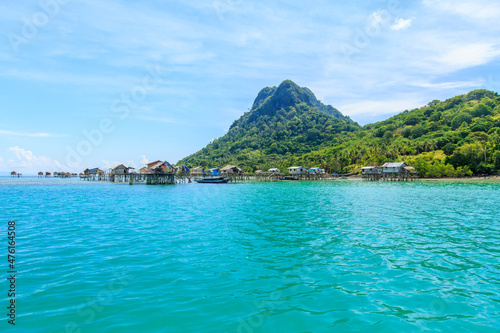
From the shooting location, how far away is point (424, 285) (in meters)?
8.92

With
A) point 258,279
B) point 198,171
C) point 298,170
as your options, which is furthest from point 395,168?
point 258,279

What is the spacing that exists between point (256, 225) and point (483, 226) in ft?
50.1

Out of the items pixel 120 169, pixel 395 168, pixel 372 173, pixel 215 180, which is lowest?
pixel 215 180

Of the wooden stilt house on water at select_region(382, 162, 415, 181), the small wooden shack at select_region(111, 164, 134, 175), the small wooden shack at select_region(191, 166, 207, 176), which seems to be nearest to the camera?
the wooden stilt house on water at select_region(382, 162, 415, 181)

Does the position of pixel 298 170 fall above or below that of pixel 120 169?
below

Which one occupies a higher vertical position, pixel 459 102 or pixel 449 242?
pixel 459 102

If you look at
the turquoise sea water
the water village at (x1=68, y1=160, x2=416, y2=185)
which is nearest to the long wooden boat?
the water village at (x1=68, y1=160, x2=416, y2=185)

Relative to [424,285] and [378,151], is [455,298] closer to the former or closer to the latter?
[424,285]

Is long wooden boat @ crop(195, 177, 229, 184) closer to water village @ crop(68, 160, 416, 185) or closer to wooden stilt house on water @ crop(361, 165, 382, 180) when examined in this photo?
water village @ crop(68, 160, 416, 185)

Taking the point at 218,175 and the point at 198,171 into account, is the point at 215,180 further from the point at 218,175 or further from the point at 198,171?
the point at 198,171

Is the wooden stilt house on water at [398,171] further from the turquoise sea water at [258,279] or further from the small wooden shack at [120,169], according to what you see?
the small wooden shack at [120,169]

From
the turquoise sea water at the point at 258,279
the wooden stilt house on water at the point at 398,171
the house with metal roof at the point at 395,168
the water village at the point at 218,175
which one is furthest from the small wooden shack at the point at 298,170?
the turquoise sea water at the point at 258,279

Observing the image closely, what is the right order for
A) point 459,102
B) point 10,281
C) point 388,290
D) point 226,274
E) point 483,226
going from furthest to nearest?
point 459,102 → point 483,226 → point 226,274 → point 10,281 → point 388,290

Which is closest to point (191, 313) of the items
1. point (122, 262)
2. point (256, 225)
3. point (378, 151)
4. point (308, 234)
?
point (122, 262)
